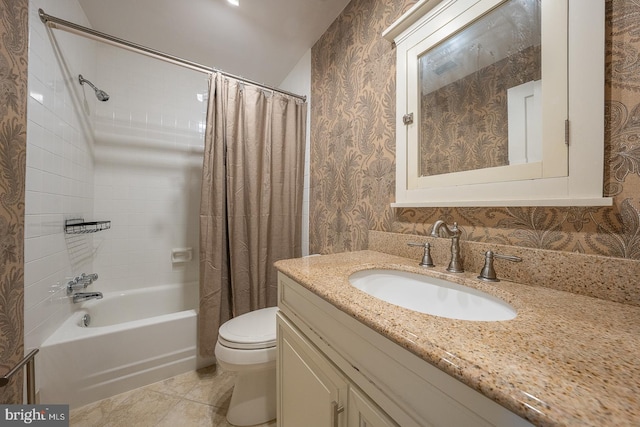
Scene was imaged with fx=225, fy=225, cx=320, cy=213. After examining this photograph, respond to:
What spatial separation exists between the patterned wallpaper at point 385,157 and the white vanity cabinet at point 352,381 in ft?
1.84

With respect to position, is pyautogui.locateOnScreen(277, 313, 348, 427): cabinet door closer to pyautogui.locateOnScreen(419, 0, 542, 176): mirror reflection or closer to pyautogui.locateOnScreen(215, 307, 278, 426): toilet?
pyautogui.locateOnScreen(215, 307, 278, 426): toilet

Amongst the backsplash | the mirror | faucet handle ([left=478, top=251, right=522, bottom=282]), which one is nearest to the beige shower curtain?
the mirror

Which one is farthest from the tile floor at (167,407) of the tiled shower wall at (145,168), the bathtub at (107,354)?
the tiled shower wall at (145,168)

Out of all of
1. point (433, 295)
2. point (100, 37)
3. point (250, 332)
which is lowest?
point (250, 332)

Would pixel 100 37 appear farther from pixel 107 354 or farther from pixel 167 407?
pixel 167 407

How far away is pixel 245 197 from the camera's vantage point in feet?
5.22

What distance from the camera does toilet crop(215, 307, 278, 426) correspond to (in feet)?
3.52

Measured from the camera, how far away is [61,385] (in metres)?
1.14

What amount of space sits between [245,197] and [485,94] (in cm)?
140

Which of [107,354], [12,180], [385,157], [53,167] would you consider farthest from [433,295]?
[53,167]

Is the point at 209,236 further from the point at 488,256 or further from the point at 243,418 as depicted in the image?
the point at 488,256

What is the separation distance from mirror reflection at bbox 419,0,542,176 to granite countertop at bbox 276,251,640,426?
42 cm

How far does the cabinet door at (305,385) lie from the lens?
57 cm

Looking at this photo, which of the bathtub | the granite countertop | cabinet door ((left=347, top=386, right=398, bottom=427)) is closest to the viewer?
the granite countertop
